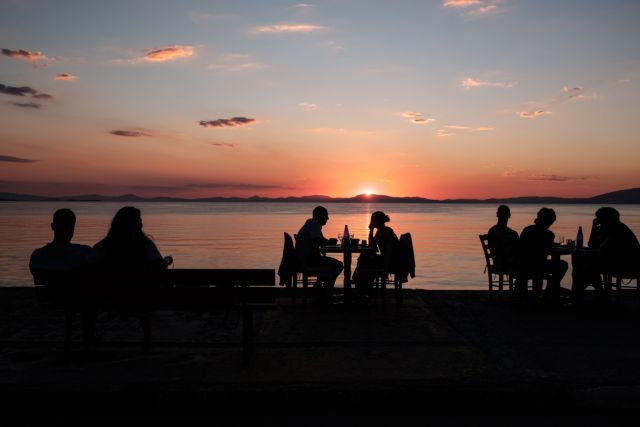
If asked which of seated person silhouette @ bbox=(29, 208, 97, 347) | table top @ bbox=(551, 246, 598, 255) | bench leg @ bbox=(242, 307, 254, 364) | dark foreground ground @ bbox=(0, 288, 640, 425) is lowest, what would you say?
dark foreground ground @ bbox=(0, 288, 640, 425)

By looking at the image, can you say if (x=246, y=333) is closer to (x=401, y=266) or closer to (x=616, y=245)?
(x=401, y=266)

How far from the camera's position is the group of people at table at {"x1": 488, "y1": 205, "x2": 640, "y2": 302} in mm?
8281

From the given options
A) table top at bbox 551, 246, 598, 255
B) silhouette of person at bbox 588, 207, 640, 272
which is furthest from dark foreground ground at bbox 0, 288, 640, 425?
table top at bbox 551, 246, 598, 255

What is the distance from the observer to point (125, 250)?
5582mm

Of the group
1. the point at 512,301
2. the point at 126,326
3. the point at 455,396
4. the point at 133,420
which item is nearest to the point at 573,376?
the point at 455,396

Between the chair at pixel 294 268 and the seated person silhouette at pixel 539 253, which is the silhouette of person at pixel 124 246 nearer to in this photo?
the chair at pixel 294 268

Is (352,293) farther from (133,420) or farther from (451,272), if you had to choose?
(451,272)

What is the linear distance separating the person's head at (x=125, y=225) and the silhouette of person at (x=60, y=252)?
0.37 m

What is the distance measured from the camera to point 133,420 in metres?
3.83

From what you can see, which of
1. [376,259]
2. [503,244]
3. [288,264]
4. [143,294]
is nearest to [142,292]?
[143,294]

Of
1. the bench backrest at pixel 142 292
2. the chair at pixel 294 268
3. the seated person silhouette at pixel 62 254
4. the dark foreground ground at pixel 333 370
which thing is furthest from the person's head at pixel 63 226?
the chair at pixel 294 268

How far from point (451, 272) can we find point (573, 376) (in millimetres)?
13651

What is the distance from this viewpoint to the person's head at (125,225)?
550 cm

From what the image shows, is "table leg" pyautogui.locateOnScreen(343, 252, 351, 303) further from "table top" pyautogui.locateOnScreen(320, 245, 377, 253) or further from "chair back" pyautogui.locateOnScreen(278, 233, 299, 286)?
"chair back" pyautogui.locateOnScreen(278, 233, 299, 286)
